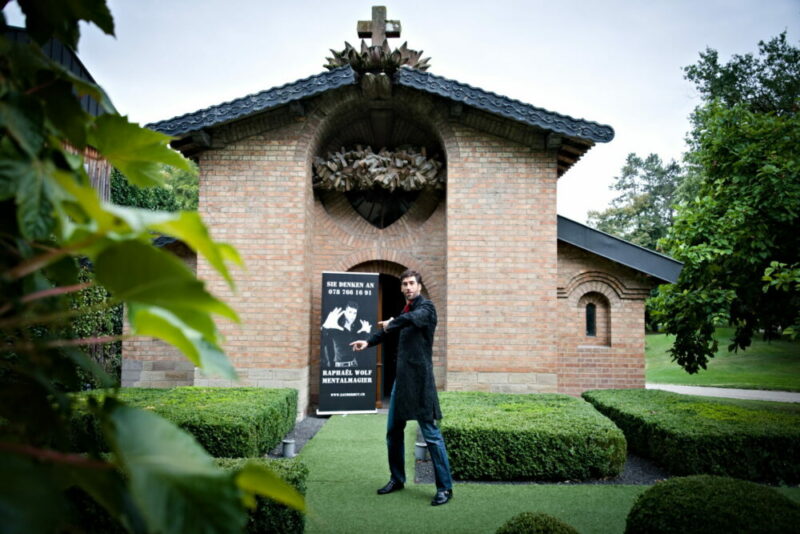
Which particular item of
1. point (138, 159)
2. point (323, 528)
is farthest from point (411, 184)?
point (138, 159)

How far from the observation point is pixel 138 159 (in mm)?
914

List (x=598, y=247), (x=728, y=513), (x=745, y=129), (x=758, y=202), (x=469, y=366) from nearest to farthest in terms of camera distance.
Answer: (x=728, y=513)
(x=758, y=202)
(x=745, y=129)
(x=469, y=366)
(x=598, y=247)

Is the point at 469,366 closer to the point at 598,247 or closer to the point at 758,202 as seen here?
the point at 598,247

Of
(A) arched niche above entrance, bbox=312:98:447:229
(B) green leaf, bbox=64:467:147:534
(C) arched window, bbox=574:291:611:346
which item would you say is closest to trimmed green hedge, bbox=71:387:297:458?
(A) arched niche above entrance, bbox=312:98:447:229

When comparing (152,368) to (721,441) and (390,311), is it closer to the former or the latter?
(390,311)

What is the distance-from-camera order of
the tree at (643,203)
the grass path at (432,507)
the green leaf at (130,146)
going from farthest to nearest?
1. the tree at (643,203)
2. the grass path at (432,507)
3. the green leaf at (130,146)

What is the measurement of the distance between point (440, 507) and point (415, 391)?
40.4 inches

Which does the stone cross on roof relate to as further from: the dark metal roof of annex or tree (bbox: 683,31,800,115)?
tree (bbox: 683,31,800,115)

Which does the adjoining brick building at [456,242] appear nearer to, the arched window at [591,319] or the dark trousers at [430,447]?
the arched window at [591,319]

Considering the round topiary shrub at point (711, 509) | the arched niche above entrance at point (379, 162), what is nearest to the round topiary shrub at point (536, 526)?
the round topiary shrub at point (711, 509)

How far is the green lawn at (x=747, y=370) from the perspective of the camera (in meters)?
18.4

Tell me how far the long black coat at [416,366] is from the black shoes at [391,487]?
2.50ft

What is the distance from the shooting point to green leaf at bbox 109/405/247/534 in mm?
485

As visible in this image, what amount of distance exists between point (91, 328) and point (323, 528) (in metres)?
7.46
